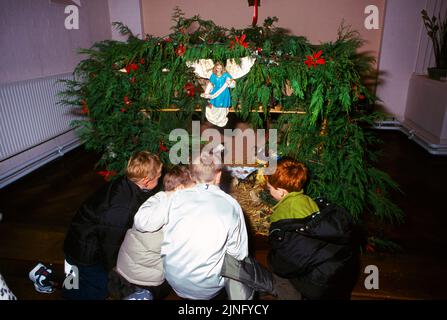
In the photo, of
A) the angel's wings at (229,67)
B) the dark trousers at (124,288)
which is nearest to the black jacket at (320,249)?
the dark trousers at (124,288)

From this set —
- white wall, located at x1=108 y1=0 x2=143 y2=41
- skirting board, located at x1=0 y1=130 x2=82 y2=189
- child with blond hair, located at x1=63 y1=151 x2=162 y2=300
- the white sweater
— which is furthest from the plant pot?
skirting board, located at x1=0 y1=130 x2=82 y2=189

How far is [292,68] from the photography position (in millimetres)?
2551

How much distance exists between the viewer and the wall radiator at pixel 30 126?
414cm

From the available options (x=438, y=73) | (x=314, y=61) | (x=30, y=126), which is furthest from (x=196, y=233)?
(x=438, y=73)

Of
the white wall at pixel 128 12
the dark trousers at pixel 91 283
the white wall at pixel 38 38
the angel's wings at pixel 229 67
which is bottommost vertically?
the dark trousers at pixel 91 283

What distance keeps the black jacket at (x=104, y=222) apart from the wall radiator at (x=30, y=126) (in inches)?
111

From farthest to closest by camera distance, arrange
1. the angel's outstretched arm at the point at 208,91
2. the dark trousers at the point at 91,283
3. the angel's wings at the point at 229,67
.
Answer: the angel's outstretched arm at the point at 208,91, the angel's wings at the point at 229,67, the dark trousers at the point at 91,283

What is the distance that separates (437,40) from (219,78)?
17.6 feet

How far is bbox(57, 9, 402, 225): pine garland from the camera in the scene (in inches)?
102

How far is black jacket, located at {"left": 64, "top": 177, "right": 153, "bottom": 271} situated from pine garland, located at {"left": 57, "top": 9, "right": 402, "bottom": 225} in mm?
941

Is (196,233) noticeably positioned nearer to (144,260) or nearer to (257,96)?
(144,260)

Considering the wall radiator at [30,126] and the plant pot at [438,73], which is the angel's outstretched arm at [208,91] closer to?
the wall radiator at [30,126]

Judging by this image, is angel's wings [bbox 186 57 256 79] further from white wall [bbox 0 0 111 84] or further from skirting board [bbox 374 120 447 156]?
skirting board [bbox 374 120 447 156]
